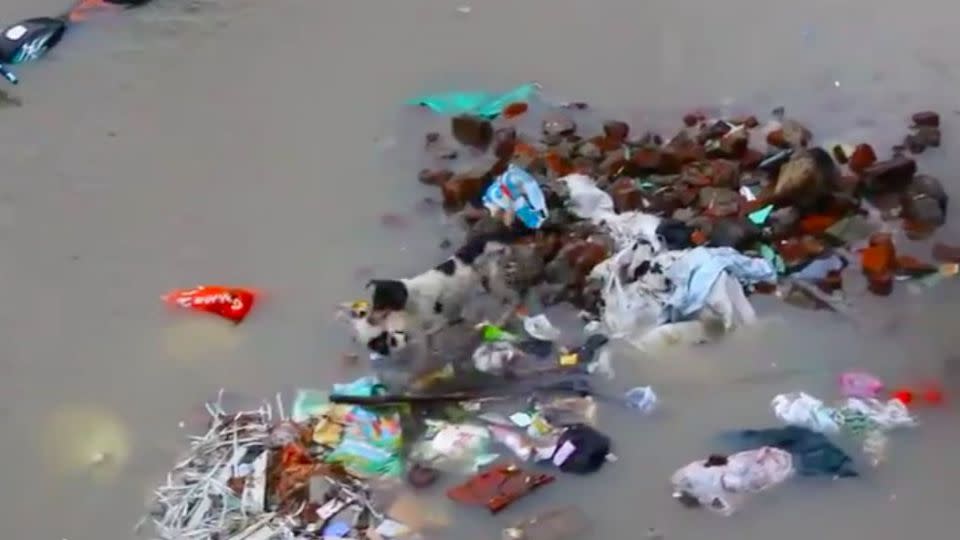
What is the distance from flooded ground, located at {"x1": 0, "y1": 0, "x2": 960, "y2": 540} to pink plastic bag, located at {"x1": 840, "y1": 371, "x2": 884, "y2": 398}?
1.1 inches

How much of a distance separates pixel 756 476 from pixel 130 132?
1.55 m

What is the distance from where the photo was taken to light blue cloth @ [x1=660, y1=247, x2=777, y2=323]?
7.95 feet

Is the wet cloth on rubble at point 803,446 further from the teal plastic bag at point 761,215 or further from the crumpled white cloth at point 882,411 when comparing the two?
the teal plastic bag at point 761,215

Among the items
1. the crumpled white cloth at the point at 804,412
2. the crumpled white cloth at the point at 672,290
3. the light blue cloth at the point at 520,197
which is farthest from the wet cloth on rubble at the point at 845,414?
the light blue cloth at the point at 520,197

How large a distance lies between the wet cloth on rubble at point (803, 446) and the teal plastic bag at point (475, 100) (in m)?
0.96

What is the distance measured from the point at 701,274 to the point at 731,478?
42 cm

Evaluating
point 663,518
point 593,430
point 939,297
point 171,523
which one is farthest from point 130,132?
point 939,297

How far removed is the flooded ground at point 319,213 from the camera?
2.23 meters

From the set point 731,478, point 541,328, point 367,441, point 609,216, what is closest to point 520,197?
point 609,216

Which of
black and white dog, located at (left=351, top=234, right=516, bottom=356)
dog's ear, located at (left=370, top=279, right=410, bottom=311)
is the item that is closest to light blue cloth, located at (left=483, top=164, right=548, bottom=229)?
black and white dog, located at (left=351, top=234, right=516, bottom=356)

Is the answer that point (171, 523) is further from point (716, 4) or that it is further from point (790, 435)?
point (716, 4)

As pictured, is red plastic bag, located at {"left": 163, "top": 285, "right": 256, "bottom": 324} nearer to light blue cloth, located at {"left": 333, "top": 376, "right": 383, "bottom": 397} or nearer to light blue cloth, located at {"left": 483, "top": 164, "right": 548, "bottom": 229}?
light blue cloth, located at {"left": 333, "top": 376, "right": 383, "bottom": 397}

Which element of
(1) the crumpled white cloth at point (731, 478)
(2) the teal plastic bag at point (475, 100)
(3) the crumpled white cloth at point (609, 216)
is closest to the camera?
(1) the crumpled white cloth at point (731, 478)

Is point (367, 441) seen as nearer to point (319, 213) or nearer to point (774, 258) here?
point (319, 213)
